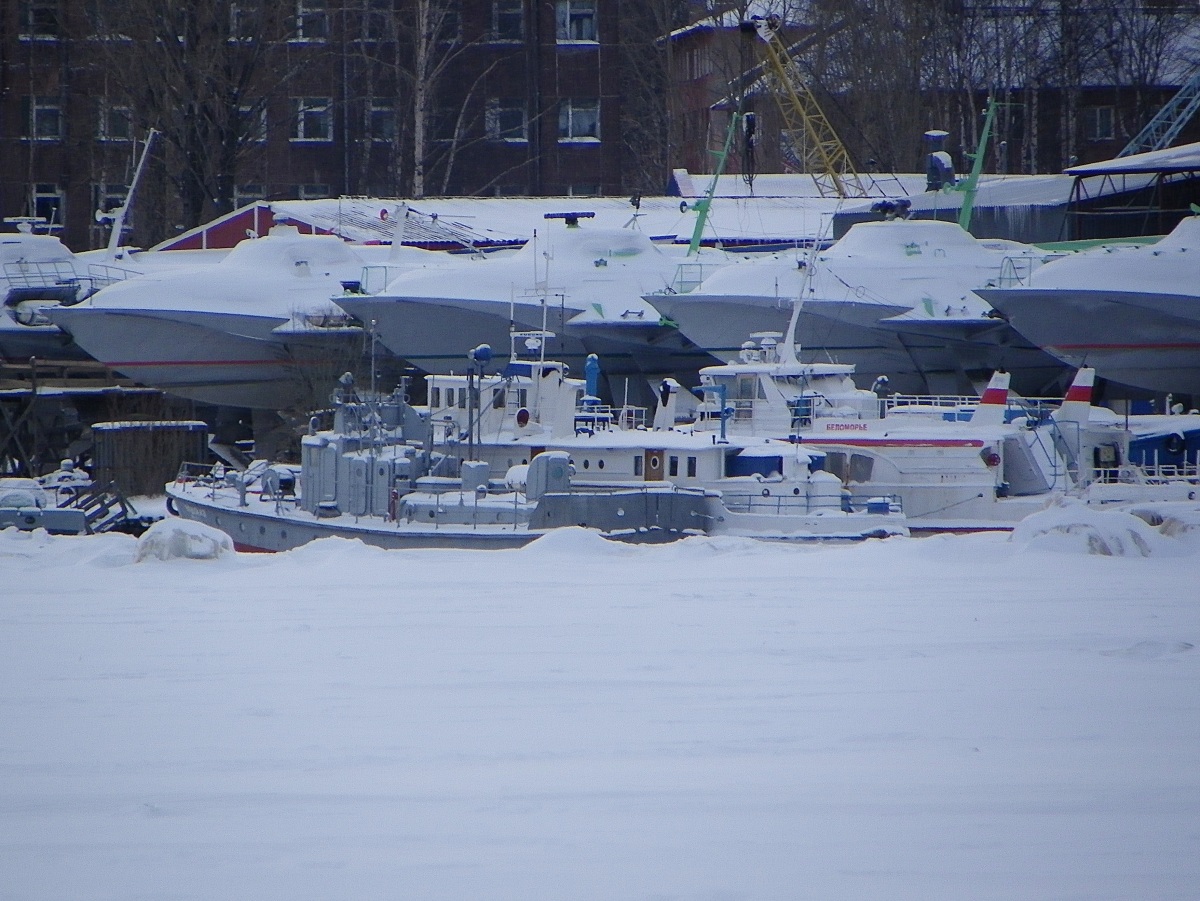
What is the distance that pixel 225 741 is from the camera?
628 cm

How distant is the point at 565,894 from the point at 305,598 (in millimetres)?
4992

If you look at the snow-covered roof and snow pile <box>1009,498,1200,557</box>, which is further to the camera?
the snow-covered roof

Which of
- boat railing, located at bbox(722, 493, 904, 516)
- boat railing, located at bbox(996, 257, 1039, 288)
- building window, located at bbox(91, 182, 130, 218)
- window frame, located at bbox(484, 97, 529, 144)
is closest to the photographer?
boat railing, located at bbox(722, 493, 904, 516)

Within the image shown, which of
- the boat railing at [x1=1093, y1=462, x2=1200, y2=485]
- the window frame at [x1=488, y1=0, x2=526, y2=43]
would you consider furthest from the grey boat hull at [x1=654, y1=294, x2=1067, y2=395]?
the window frame at [x1=488, y1=0, x2=526, y2=43]


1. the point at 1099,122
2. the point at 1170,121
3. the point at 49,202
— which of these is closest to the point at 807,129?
the point at 1170,121

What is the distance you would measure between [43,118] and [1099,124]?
3086cm

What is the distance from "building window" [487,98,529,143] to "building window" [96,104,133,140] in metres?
10.2

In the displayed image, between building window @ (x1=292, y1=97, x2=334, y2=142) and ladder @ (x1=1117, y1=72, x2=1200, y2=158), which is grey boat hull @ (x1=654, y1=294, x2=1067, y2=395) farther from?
building window @ (x1=292, y1=97, x2=334, y2=142)

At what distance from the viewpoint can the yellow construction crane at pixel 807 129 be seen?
120 feet

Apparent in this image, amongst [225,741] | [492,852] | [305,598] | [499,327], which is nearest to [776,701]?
[492,852]

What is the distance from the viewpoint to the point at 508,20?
42.8 meters

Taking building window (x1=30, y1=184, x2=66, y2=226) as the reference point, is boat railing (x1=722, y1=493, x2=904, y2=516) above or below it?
below

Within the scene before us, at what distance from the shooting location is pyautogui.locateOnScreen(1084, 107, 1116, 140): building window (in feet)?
140

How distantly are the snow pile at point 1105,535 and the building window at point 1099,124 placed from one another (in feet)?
114
